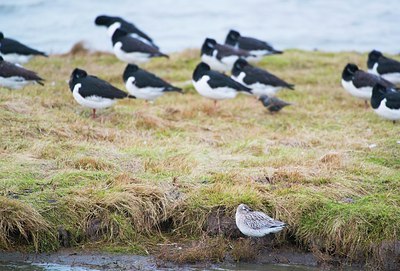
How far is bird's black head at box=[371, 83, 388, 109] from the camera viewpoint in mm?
12938

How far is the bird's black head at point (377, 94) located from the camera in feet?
42.4

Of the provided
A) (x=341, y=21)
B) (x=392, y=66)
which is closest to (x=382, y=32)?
(x=341, y=21)

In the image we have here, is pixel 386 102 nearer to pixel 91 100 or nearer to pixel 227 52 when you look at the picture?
pixel 91 100

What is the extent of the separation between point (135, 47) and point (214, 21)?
11037 mm

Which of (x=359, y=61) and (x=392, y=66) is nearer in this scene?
(x=392, y=66)

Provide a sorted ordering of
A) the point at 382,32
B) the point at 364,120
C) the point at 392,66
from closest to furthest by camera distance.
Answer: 1. the point at 364,120
2. the point at 392,66
3. the point at 382,32

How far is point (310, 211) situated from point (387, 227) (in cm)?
86

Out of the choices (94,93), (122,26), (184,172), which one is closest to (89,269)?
(184,172)

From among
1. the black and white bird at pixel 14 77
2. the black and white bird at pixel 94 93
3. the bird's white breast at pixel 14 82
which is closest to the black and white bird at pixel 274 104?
the black and white bird at pixel 94 93

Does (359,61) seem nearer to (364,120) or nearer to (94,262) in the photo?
(364,120)

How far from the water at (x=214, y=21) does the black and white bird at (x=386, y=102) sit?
9.92 metres

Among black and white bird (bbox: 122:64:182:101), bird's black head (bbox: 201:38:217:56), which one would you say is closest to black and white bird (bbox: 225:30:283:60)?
bird's black head (bbox: 201:38:217:56)

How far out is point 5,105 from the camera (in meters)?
11.7

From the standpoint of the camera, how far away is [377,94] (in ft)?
43.1
